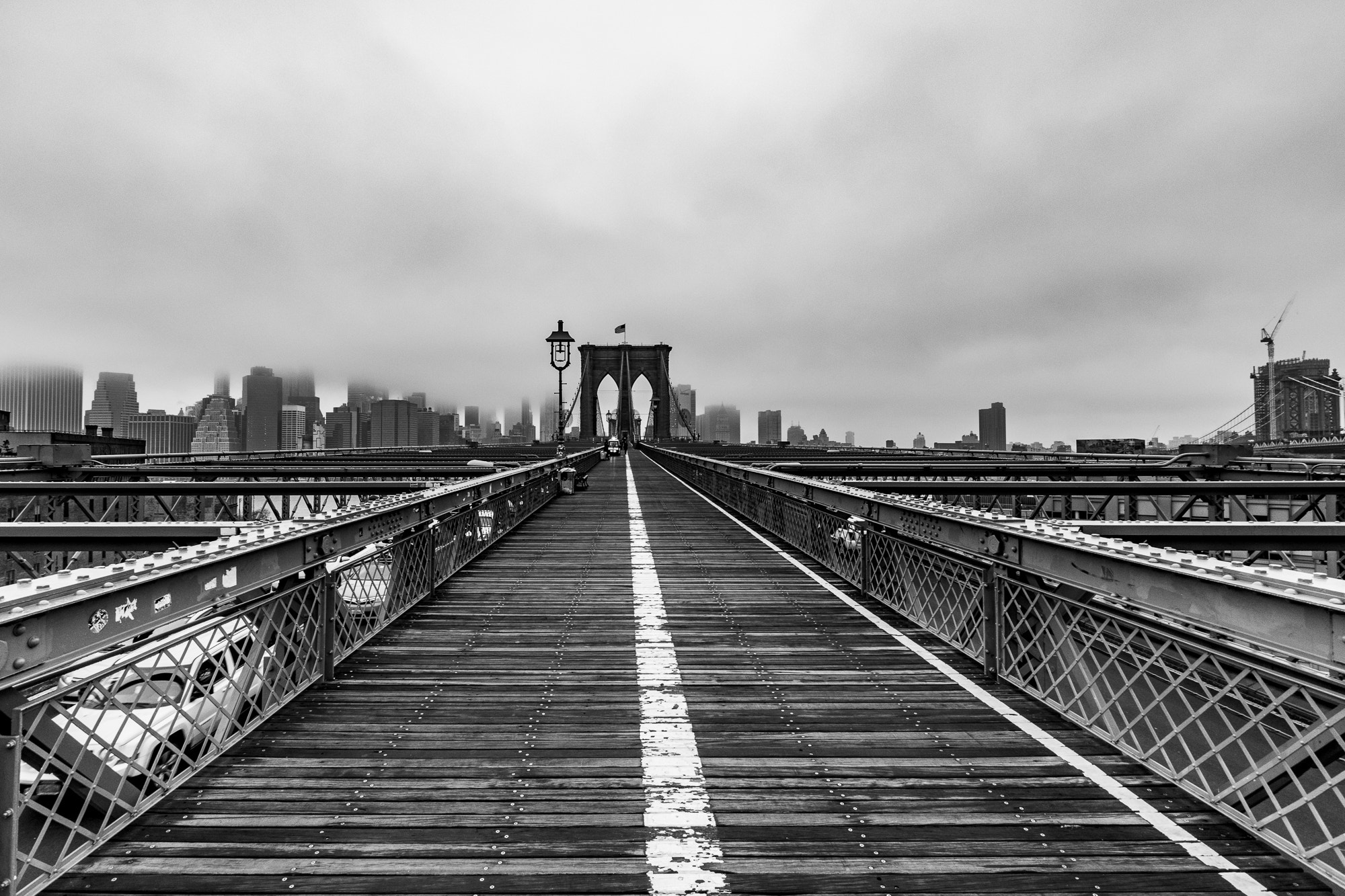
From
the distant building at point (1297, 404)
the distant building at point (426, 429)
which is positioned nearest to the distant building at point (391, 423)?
the distant building at point (426, 429)

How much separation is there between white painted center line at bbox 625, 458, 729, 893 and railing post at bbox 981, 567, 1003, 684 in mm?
2635

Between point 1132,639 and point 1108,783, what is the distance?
87 cm

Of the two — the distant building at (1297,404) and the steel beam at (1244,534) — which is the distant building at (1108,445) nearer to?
the steel beam at (1244,534)

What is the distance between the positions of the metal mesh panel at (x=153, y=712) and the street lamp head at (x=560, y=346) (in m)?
22.3

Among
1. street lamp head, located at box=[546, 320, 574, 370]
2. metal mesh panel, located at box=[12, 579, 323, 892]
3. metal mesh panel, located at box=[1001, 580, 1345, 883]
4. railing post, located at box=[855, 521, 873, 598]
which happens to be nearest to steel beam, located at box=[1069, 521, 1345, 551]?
metal mesh panel, located at box=[1001, 580, 1345, 883]

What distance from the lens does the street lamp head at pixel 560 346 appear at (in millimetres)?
28125

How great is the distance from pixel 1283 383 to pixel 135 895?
7005 inches

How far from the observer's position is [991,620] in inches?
234

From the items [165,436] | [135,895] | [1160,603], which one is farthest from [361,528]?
[165,436]

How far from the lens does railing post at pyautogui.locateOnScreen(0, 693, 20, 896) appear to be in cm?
284

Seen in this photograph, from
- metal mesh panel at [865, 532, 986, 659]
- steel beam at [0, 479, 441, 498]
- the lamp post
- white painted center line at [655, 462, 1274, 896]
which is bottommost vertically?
white painted center line at [655, 462, 1274, 896]

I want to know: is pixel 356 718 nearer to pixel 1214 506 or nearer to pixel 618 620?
pixel 618 620

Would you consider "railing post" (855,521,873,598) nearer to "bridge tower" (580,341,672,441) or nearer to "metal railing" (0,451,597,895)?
"metal railing" (0,451,597,895)

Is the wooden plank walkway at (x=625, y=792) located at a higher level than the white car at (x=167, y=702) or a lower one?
lower
